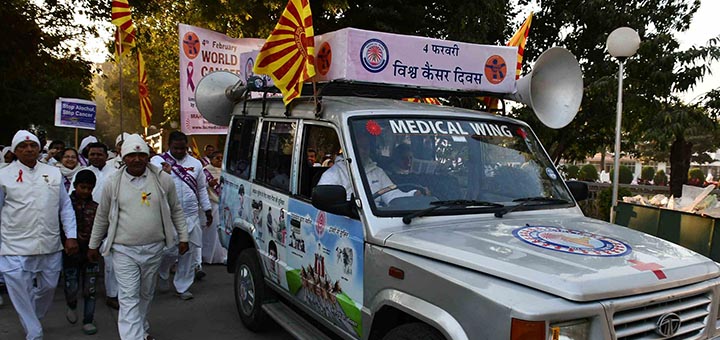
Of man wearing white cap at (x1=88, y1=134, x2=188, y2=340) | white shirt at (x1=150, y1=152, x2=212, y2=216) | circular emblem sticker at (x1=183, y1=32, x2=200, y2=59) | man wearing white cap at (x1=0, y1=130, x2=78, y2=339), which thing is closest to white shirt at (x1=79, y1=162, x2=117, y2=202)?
white shirt at (x1=150, y1=152, x2=212, y2=216)

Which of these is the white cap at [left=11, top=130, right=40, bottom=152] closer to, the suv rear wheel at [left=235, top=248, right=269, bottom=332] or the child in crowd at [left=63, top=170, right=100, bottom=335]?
the child in crowd at [left=63, top=170, right=100, bottom=335]

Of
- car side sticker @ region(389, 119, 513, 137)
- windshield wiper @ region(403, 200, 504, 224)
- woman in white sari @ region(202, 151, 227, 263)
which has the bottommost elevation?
woman in white sari @ region(202, 151, 227, 263)

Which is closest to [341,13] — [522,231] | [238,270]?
[238,270]

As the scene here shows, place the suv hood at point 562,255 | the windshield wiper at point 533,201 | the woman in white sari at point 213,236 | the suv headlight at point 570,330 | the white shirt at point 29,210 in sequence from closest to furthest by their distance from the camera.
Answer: the suv headlight at point 570,330, the suv hood at point 562,255, the windshield wiper at point 533,201, the white shirt at point 29,210, the woman in white sari at point 213,236

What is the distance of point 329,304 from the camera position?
3.67m

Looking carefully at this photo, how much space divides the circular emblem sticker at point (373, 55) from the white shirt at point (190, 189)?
340cm

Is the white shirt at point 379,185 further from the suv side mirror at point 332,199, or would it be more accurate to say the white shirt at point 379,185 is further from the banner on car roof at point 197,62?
the banner on car roof at point 197,62

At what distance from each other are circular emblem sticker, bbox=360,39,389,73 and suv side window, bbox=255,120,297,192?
2.74 ft

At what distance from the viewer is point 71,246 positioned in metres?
4.66

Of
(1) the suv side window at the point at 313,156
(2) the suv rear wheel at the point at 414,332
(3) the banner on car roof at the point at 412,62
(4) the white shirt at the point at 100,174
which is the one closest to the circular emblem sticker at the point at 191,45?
(4) the white shirt at the point at 100,174

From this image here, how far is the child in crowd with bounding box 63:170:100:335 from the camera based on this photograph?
200 inches

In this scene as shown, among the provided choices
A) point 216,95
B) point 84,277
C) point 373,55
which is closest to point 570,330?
point 373,55

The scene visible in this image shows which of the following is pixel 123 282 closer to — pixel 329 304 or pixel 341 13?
pixel 329 304

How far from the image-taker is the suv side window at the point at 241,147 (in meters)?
5.21
